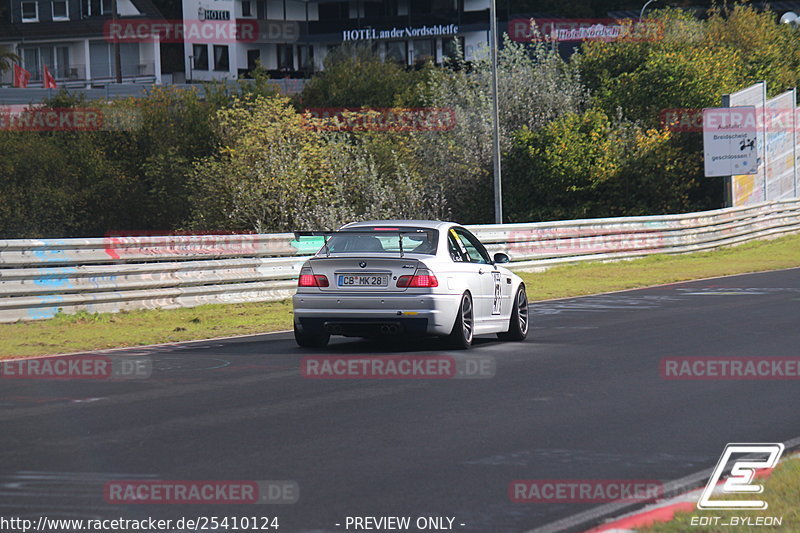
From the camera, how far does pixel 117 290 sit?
727 inches

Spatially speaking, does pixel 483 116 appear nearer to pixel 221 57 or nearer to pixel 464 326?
pixel 464 326

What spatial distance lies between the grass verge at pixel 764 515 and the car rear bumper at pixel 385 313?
668 centimetres

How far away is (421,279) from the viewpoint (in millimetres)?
13070

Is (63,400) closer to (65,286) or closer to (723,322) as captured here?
(65,286)

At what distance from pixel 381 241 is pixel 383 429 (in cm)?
552

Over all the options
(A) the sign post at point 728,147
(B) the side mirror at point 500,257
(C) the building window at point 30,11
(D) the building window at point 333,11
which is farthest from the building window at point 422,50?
(B) the side mirror at point 500,257

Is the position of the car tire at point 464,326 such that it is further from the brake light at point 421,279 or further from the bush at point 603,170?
the bush at point 603,170

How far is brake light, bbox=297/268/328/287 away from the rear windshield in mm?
338

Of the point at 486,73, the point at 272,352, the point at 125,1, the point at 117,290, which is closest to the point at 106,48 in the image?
the point at 125,1

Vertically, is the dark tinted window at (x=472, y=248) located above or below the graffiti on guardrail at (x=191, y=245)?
above

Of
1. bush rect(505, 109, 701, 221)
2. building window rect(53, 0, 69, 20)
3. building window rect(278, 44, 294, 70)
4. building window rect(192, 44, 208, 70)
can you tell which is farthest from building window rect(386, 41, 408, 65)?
bush rect(505, 109, 701, 221)

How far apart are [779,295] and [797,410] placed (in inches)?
459

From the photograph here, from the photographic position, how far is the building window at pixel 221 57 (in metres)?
89.8

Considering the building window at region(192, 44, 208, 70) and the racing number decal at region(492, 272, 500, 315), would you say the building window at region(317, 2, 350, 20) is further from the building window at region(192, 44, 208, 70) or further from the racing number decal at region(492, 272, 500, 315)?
the racing number decal at region(492, 272, 500, 315)
